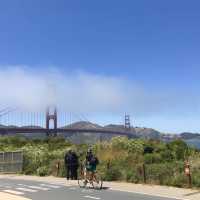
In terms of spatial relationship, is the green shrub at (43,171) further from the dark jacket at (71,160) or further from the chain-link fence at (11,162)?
the dark jacket at (71,160)

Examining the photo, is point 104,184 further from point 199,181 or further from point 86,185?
point 199,181

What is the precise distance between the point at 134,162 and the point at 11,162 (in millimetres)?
11570

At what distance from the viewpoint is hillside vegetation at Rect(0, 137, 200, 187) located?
76.1 ft

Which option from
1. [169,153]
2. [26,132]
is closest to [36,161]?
[169,153]

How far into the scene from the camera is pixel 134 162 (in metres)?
29.8

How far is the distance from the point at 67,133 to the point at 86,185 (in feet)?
238

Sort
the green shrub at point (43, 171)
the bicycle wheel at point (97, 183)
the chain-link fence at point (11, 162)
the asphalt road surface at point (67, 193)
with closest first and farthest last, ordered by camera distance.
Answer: the asphalt road surface at point (67, 193), the bicycle wheel at point (97, 183), the green shrub at point (43, 171), the chain-link fence at point (11, 162)

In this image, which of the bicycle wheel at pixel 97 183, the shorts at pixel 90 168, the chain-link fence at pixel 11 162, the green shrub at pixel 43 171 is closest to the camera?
the bicycle wheel at pixel 97 183

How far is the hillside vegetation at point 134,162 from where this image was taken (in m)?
23.2

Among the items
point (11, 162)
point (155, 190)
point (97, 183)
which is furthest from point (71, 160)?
point (11, 162)

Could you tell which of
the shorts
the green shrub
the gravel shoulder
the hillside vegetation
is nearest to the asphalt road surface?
the gravel shoulder

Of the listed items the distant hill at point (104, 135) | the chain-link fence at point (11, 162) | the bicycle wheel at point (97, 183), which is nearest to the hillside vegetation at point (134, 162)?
the chain-link fence at point (11, 162)

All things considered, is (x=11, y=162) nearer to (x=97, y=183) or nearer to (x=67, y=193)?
(x=97, y=183)

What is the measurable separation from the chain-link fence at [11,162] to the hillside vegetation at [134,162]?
49cm
